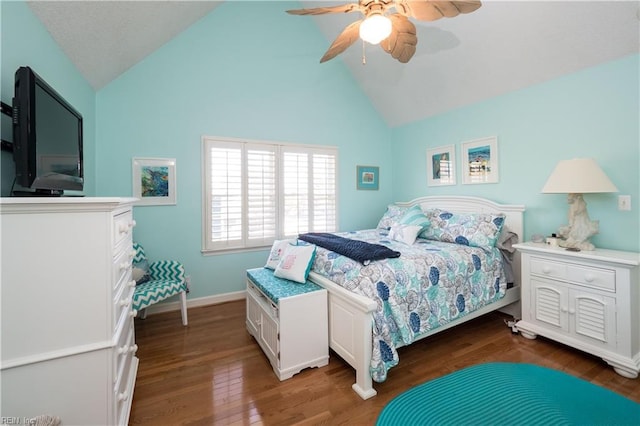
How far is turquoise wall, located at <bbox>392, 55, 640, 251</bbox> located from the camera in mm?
2305

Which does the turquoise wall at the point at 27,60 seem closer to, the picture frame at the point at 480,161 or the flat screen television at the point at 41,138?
the flat screen television at the point at 41,138

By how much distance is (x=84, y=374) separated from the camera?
45.5 inches

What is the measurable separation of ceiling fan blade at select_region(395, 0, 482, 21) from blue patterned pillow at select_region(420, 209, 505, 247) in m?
1.87

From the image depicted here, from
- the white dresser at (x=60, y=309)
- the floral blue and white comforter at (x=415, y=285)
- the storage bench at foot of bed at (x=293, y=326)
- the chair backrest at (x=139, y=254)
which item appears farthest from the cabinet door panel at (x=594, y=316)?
the chair backrest at (x=139, y=254)

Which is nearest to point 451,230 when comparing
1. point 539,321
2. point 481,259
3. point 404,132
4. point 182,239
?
point 481,259

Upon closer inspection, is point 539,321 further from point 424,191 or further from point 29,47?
point 29,47

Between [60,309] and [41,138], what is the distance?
78 centimetres

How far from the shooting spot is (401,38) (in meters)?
1.94

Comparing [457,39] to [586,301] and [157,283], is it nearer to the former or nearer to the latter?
[586,301]

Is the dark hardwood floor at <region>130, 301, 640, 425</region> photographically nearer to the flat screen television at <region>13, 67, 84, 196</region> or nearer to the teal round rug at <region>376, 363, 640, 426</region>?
the teal round rug at <region>376, 363, 640, 426</region>

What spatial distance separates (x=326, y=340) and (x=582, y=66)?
10.7ft

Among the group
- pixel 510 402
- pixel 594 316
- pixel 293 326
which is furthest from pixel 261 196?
pixel 594 316

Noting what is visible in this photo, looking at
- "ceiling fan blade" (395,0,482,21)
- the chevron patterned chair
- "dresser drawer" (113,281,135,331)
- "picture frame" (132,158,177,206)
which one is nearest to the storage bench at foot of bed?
"dresser drawer" (113,281,135,331)

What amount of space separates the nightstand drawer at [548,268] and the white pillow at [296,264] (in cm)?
195
